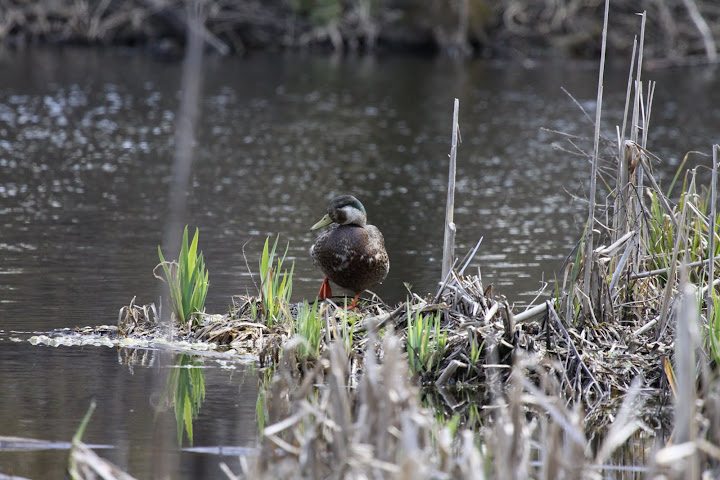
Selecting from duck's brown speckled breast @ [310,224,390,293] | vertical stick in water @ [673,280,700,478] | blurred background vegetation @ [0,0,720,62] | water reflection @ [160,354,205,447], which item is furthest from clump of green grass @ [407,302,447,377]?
blurred background vegetation @ [0,0,720,62]

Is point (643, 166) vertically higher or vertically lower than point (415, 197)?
higher

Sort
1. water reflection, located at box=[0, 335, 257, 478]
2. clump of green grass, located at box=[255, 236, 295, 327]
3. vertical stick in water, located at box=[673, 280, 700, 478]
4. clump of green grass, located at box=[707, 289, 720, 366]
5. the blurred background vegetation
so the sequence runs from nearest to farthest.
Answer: vertical stick in water, located at box=[673, 280, 700, 478] → water reflection, located at box=[0, 335, 257, 478] → clump of green grass, located at box=[707, 289, 720, 366] → clump of green grass, located at box=[255, 236, 295, 327] → the blurred background vegetation

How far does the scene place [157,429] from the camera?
5.61 meters

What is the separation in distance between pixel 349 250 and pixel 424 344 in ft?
3.50

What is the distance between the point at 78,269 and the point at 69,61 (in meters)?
20.1

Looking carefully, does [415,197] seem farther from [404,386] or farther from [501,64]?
[501,64]

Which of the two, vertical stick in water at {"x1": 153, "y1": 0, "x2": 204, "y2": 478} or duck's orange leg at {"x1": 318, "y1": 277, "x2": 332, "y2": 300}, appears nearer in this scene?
vertical stick in water at {"x1": 153, "y1": 0, "x2": 204, "y2": 478}

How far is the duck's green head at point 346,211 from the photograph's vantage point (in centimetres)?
733

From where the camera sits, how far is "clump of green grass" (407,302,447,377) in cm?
639

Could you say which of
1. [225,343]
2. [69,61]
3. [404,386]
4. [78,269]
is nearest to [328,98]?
[69,61]

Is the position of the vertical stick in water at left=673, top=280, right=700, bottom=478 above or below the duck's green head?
above

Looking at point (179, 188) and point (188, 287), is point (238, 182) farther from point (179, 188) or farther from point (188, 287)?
point (179, 188)

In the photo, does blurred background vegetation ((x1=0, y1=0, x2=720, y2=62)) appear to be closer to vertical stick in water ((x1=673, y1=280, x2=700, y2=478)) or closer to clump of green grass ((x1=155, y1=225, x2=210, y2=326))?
clump of green grass ((x1=155, y1=225, x2=210, y2=326))

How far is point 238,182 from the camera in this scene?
1486 cm
